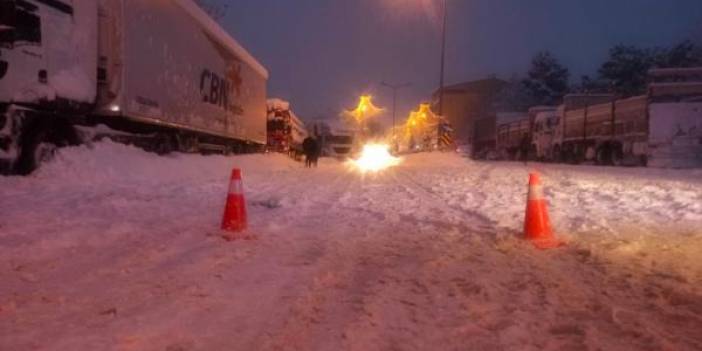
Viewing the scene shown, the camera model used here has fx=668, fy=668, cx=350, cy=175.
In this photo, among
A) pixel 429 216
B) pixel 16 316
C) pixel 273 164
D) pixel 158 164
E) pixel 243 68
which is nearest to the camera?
pixel 16 316

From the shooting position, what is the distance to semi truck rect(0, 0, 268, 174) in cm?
1131

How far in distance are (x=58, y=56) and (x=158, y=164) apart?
465 centimetres

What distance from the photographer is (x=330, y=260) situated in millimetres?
6051

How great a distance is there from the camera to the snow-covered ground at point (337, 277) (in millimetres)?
3809

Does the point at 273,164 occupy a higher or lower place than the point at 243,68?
lower

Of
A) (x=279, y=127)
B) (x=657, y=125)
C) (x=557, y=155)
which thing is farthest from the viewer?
(x=279, y=127)

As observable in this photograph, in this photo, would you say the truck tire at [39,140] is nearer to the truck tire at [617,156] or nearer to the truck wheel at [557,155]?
the truck tire at [617,156]

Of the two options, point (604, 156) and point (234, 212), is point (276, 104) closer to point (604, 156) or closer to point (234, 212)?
point (604, 156)

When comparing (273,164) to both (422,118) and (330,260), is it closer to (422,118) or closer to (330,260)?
(330,260)

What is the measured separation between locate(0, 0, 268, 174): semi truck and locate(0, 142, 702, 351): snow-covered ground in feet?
5.54

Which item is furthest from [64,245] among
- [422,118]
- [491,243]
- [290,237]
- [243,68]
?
[422,118]

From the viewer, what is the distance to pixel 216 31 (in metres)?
21.2

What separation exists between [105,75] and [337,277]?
34.2 ft

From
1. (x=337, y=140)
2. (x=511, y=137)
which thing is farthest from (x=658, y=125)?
(x=337, y=140)
